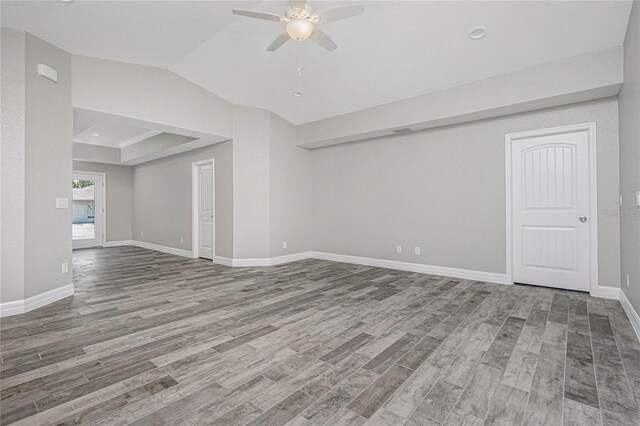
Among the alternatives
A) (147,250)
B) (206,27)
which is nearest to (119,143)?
(147,250)

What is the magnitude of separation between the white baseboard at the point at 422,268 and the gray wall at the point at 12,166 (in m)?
4.68

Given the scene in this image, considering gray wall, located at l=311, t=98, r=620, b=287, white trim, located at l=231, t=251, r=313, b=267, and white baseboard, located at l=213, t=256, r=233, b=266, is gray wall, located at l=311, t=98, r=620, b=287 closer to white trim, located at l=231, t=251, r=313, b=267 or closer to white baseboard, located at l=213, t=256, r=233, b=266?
Answer: white trim, located at l=231, t=251, r=313, b=267

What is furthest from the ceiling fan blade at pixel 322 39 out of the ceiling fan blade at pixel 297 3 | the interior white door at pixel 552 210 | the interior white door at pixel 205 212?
the interior white door at pixel 205 212

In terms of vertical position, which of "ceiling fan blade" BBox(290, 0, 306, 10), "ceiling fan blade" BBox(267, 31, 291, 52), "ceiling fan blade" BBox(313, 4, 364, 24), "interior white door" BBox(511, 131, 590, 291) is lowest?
"interior white door" BBox(511, 131, 590, 291)

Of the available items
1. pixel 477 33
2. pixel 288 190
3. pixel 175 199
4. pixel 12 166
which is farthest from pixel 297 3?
pixel 175 199

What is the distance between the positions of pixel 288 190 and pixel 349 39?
3.19 metres

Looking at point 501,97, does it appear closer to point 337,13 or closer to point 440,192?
point 440,192

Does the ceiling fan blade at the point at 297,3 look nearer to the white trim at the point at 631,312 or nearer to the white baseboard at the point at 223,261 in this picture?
the white trim at the point at 631,312

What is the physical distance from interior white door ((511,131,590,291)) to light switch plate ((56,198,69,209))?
19.5ft

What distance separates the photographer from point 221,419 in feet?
5.11

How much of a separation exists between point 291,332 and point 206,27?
3.57m

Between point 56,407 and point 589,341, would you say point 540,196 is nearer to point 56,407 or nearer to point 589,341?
point 589,341

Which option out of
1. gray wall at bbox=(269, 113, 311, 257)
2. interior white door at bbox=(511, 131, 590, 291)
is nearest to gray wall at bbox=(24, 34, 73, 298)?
gray wall at bbox=(269, 113, 311, 257)

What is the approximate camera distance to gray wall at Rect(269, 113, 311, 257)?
599 centimetres
